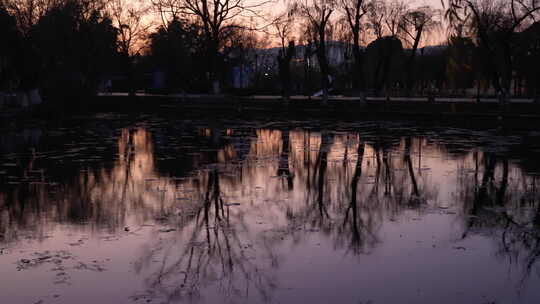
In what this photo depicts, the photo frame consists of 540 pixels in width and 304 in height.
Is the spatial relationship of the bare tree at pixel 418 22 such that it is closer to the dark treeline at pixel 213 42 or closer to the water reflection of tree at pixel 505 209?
the dark treeline at pixel 213 42

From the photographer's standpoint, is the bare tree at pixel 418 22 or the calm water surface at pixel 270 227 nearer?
the calm water surface at pixel 270 227

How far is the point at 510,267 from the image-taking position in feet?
25.5

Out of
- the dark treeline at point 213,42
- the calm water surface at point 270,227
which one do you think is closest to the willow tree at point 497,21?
the dark treeline at point 213,42

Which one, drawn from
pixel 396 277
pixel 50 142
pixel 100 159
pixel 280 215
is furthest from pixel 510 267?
pixel 50 142

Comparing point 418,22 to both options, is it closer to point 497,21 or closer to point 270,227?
point 497,21

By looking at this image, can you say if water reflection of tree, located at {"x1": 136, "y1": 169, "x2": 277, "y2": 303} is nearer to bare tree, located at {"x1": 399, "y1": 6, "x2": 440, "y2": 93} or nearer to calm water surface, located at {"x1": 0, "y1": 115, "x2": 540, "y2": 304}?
calm water surface, located at {"x1": 0, "y1": 115, "x2": 540, "y2": 304}

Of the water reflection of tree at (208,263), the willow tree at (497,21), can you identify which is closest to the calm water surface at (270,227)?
the water reflection of tree at (208,263)

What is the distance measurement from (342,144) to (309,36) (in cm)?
3456

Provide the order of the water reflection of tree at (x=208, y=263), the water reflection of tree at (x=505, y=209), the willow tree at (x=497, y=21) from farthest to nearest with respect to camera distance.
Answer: the willow tree at (x=497, y=21) < the water reflection of tree at (x=505, y=209) < the water reflection of tree at (x=208, y=263)

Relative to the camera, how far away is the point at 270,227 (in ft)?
32.2

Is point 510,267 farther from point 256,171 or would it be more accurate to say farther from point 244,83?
point 244,83

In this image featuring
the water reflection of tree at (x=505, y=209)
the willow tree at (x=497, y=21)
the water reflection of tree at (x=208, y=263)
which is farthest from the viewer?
the willow tree at (x=497, y=21)

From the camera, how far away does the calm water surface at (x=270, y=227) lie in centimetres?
697

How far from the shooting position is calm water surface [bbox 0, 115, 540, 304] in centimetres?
697
